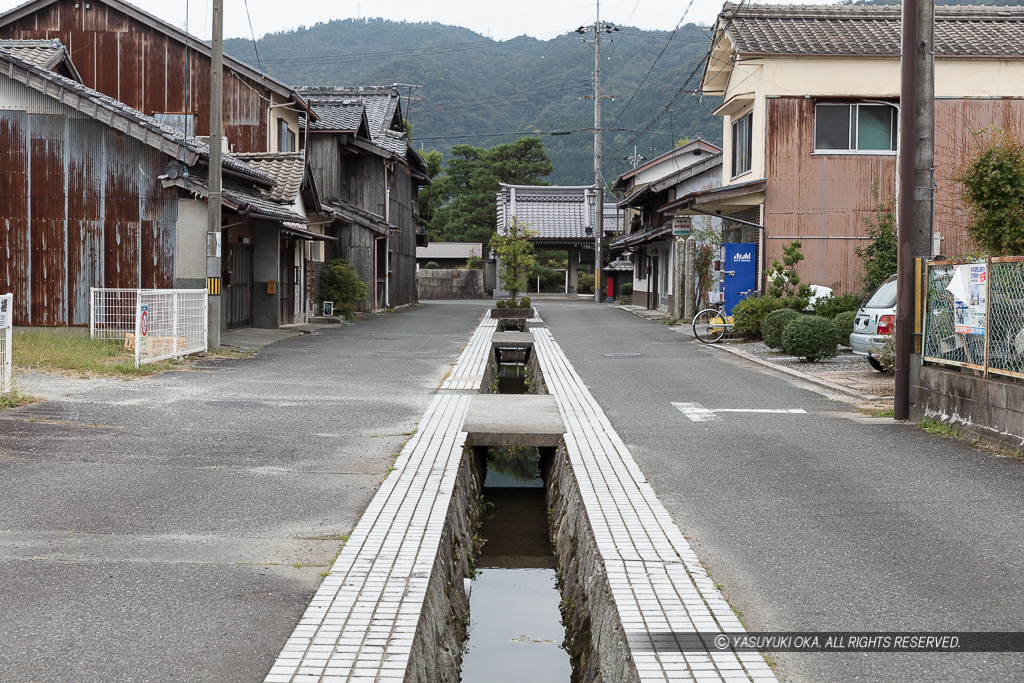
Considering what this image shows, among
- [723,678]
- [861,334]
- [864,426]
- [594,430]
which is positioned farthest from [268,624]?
[861,334]

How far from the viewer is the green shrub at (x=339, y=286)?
3025cm

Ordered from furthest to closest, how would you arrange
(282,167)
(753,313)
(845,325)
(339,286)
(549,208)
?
(549,208) < (339,286) < (282,167) < (753,313) < (845,325)

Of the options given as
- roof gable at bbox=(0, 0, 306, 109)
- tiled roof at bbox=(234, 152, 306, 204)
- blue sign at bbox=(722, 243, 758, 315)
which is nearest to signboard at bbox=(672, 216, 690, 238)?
blue sign at bbox=(722, 243, 758, 315)

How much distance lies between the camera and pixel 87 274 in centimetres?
1984

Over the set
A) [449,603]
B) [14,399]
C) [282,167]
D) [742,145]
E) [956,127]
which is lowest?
[449,603]

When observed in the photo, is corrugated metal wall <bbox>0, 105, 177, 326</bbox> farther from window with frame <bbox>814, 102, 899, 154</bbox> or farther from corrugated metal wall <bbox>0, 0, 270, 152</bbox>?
window with frame <bbox>814, 102, 899, 154</bbox>

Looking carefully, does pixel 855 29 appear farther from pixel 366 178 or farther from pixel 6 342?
pixel 6 342

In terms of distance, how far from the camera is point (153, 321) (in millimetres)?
15148

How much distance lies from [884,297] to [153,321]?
11.9 meters

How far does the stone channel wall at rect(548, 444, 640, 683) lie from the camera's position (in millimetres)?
4238

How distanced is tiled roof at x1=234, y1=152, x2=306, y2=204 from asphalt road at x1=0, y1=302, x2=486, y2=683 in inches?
523

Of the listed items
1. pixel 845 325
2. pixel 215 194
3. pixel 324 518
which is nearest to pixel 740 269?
pixel 845 325

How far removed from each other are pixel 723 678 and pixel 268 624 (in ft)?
6.50

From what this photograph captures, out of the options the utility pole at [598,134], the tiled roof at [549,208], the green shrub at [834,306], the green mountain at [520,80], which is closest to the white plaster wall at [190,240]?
the green shrub at [834,306]
